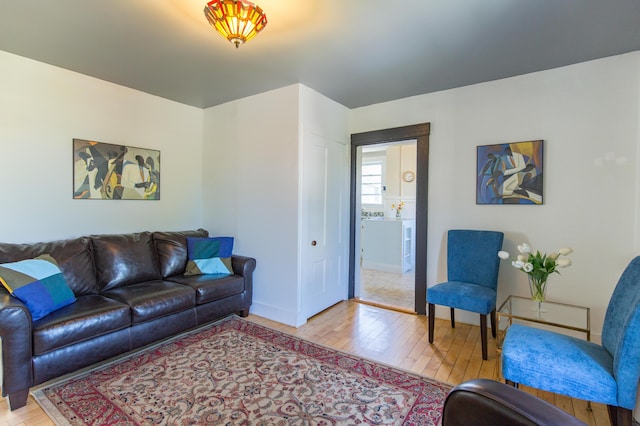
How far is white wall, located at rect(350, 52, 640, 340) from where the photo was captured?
8.34 ft

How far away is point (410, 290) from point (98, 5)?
449cm

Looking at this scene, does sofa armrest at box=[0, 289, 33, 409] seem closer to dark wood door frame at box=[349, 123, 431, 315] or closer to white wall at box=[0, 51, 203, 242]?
white wall at box=[0, 51, 203, 242]

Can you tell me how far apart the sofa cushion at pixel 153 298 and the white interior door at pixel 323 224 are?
3.82 ft

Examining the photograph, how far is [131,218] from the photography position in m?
3.51

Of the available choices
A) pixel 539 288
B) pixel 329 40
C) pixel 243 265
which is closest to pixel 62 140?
pixel 243 265

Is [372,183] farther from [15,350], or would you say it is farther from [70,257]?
[15,350]

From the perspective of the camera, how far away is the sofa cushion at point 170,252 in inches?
129

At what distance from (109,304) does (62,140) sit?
1.76 meters

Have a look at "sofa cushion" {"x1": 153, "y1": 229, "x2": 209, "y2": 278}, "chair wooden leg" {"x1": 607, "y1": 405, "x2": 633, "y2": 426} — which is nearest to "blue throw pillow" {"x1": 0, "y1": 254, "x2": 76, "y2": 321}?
"sofa cushion" {"x1": 153, "y1": 229, "x2": 209, "y2": 278}

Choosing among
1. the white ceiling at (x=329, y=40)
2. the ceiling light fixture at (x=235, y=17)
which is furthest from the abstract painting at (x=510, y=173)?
the ceiling light fixture at (x=235, y=17)

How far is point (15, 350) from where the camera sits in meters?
1.84

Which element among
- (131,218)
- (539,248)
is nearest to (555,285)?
(539,248)

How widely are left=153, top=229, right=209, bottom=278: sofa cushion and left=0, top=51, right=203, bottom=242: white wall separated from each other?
0.41 meters

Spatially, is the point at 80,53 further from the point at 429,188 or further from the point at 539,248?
the point at 539,248
